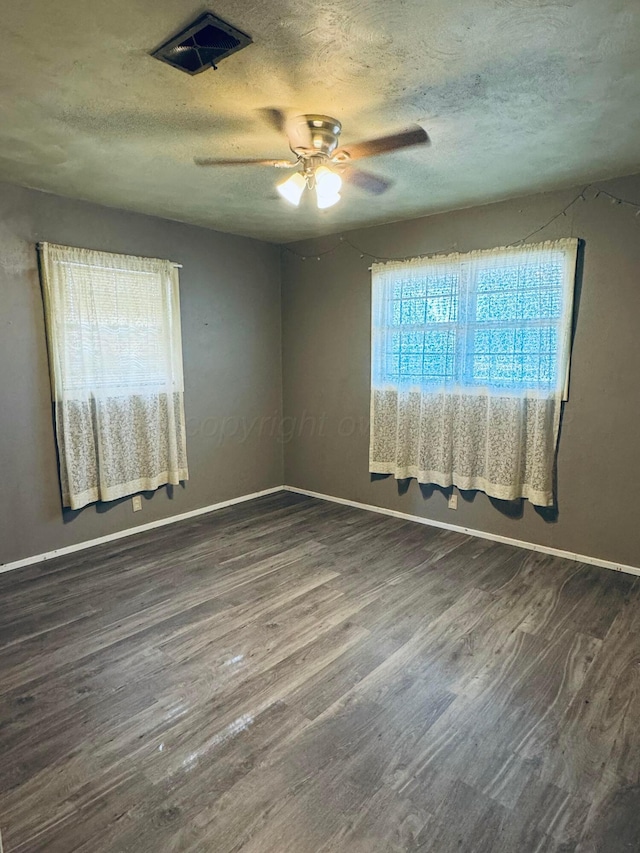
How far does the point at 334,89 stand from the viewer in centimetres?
199

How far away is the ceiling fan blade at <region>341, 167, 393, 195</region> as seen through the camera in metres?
2.94

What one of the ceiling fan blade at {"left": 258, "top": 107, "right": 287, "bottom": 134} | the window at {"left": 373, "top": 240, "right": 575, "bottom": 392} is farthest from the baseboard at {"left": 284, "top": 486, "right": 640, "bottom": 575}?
the ceiling fan blade at {"left": 258, "top": 107, "right": 287, "bottom": 134}

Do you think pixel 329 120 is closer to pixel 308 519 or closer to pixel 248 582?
pixel 248 582

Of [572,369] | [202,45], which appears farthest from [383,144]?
[572,369]

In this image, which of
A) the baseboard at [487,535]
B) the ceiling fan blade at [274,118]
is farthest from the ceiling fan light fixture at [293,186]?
the baseboard at [487,535]

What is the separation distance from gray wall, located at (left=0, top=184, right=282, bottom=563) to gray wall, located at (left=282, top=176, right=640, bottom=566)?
0.47 metres

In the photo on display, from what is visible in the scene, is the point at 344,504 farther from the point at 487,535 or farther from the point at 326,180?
the point at 326,180

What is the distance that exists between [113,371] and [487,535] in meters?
3.25

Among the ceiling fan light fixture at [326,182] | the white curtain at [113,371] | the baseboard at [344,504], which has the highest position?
the ceiling fan light fixture at [326,182]

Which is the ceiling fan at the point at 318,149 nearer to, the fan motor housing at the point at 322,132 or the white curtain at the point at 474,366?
the fan motor housing at the point at 322,132

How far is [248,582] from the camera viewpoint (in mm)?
3203

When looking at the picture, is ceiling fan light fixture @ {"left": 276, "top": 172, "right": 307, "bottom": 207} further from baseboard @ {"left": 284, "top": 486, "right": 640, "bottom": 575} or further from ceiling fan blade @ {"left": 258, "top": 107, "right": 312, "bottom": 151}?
baseboard @ {"left": 284, "top": 486, "right": 640, "bottom": 575}

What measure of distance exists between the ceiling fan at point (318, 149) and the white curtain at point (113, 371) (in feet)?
4.58

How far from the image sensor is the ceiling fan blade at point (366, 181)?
2.94 meters
